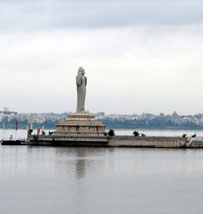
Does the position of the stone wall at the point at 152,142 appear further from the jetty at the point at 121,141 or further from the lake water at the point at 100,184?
the lake water at the point at 100,184

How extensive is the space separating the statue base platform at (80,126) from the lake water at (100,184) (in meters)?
10.3

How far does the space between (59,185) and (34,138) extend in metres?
34.4

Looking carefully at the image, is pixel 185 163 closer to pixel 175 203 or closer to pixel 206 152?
pixel 175 203

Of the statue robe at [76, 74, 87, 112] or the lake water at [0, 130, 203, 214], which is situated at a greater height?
the statue robe at [76, 74, 87, 112]

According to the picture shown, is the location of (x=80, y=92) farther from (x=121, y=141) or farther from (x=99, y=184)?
(x=99, y=184)

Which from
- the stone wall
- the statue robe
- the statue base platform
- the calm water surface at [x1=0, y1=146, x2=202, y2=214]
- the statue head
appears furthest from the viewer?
the statue head

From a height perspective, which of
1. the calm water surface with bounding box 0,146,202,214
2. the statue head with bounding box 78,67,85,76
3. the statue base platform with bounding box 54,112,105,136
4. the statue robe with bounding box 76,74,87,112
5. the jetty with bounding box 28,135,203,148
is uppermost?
the statue head with bounding box 78,67,85,76

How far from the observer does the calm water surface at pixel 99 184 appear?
24641mm

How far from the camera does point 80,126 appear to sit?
6081 centimetres

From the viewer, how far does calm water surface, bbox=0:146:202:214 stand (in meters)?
24.6

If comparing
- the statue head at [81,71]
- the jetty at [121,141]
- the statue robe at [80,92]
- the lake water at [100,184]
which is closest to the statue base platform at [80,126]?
the jetty at [121,141]

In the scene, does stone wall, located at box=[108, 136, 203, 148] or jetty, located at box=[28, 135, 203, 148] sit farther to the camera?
stone wall, located at box=[108, 136, 203, 148]

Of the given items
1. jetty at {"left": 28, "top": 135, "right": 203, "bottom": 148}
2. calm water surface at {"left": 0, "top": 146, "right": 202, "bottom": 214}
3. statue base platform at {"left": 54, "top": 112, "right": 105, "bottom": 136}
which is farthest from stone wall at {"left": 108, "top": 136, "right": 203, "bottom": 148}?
calm water surface at {"left": 0, "top": 146, "right": 202, "bottom": 214}

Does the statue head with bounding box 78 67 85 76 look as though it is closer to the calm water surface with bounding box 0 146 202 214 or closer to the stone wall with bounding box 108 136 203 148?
the stone wall with bounding box 108 136 203 148
